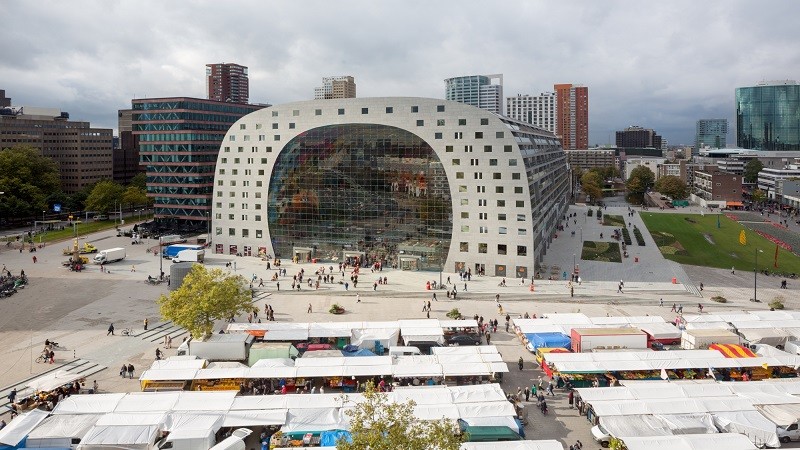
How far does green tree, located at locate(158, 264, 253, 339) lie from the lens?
123ft

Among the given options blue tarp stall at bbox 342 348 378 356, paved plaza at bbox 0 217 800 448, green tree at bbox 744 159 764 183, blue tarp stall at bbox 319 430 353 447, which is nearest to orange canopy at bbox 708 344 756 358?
paved plaza at bbox 0 217 800 448

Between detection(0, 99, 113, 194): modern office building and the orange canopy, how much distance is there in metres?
139

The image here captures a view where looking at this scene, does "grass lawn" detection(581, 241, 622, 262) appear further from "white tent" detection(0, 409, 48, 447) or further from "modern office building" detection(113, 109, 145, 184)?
"modern office building" detection(113, 109, 145, 184)

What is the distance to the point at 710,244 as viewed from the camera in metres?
86.6

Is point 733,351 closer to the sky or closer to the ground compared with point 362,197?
closer to the ground

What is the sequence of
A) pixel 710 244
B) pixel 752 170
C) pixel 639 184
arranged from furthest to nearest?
pixel 752 170 < pixel 639 184 < pixel 710 244

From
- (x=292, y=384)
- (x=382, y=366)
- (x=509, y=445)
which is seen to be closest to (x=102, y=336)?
(x=292, y=384)

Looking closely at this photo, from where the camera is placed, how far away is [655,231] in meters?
99.8

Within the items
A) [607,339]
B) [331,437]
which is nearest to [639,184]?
[607,339]

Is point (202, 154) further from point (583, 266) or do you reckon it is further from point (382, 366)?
point (382, 366)

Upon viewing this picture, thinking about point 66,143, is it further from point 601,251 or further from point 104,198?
point 601,251

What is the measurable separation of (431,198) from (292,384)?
3637 centimetres

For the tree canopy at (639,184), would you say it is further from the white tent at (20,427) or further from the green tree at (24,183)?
the white tent at (20,427)

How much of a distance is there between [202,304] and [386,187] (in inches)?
1314
